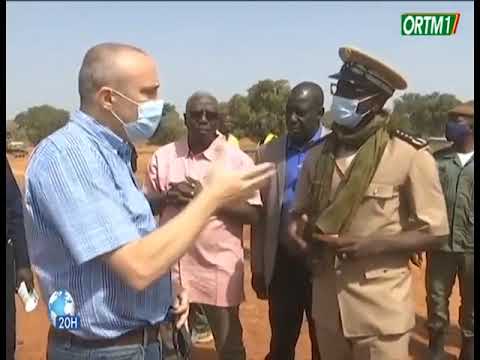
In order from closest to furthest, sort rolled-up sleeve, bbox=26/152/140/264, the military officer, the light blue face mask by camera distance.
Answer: rolled-up sleeve, bbox=26/152/140/264
the light blue face mask
the military officer

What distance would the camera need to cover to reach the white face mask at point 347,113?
2.62m

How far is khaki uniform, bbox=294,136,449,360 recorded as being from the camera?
8.00 ft

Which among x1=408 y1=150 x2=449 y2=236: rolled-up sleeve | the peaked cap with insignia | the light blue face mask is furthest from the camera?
the peaked cap with insignia

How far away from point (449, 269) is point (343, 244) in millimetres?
1583

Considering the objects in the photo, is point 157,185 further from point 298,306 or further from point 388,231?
point 388,231

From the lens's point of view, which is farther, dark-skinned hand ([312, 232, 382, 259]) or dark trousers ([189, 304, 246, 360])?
dark trousers ([189, 304, 246, 360])

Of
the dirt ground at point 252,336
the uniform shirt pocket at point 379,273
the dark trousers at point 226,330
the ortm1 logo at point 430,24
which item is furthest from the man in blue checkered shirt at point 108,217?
the dirt ground at point 252,336

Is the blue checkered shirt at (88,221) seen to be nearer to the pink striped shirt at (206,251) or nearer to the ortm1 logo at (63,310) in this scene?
the ortm1 logo at (63,310)

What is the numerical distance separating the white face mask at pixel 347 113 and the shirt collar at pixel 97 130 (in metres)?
1.18

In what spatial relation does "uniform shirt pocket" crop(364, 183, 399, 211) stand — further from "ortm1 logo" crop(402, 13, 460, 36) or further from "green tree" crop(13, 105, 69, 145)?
"green tree" crop(13, 105, 69, 145)

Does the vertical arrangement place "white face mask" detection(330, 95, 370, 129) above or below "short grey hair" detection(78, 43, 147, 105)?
below

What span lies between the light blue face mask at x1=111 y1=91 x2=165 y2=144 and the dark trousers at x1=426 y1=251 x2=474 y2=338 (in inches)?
94.3

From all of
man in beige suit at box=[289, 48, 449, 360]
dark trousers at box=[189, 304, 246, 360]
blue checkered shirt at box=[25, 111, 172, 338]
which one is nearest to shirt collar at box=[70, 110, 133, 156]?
blue checkered shirt at box=[25, 111, 172, 338]

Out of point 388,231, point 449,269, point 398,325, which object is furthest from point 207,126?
point 449,269
